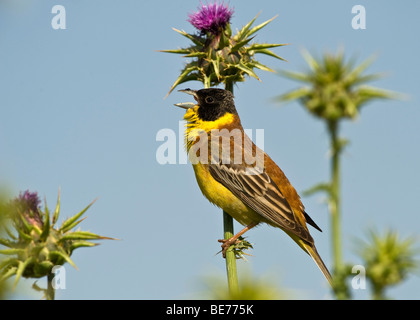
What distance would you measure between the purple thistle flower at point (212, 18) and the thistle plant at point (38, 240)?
347cm

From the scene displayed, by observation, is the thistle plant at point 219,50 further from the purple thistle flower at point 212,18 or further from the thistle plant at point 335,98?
the thistle plant at point 335,98

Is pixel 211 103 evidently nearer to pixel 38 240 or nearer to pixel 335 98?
pixel 38 240

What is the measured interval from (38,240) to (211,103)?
4.75 metres

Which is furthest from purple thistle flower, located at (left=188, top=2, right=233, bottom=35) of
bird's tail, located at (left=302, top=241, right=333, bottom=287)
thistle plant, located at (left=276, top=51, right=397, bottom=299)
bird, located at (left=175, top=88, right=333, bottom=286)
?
thistle plant, located at (left=276, top=51, right=397, bottom=299)

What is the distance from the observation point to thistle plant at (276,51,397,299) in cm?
177

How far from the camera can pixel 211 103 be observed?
8.82 m

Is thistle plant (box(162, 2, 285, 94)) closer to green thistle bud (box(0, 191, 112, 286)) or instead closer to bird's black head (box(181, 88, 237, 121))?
bird's black head (box(181, 88, 237, 121))

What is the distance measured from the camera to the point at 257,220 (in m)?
8.01

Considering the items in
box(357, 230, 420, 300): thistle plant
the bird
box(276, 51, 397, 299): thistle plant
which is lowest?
box(357, 230, 420, 300): thistle plant

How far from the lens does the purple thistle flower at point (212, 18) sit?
7133 millimetres

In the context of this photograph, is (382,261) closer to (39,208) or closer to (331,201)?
(331,201)

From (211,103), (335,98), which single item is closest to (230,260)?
(335,98)

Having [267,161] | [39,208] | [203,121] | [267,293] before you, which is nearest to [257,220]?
[267,161]
